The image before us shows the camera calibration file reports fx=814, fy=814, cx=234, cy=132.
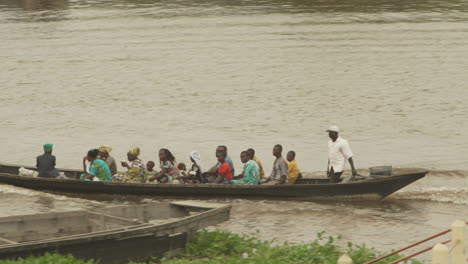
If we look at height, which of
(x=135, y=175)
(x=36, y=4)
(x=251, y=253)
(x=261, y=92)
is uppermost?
(x=36, y=4)

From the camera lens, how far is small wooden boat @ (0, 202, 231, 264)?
9.99m

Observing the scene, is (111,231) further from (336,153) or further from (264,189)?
(336,153)

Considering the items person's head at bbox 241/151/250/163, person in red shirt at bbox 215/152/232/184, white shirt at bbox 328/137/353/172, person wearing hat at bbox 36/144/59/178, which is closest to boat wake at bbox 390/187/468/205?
white shirt at bbox 328/137/353/172

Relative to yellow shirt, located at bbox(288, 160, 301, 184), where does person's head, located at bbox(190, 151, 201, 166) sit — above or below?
above

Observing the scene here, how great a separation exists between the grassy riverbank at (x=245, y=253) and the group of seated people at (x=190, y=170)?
13.9 feet

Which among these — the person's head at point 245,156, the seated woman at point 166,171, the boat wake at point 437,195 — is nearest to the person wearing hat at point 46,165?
the seated woman at point 166,171

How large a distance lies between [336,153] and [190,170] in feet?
10.2

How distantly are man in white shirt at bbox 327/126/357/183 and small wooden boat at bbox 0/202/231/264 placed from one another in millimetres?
4104

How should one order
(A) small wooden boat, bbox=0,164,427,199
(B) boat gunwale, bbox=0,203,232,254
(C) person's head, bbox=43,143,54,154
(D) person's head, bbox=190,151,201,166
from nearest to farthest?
(B) boat gunwale, bbox=0,203,232,254, (A) small wooden boat, bbox=0,164,427,199, (D) person's head, bbox=190,151,201,166, (C) person's head, bbox=43,143,54,154

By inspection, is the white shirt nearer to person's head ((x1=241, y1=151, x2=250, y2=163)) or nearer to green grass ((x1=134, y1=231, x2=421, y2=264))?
person's head ((x1=241, y1=151, x2=250, y2=163))

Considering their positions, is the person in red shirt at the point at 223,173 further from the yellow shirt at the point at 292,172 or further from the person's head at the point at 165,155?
the yellow shirt at the point at 292,172

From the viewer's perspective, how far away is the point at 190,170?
16641 mm

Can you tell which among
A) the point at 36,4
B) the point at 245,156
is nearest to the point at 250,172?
the point at 245,156

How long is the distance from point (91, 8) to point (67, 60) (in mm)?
13062
